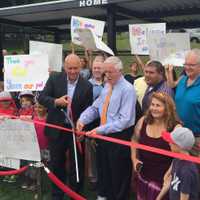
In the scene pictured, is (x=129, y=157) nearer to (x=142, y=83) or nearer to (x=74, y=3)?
(x=142, y=83)

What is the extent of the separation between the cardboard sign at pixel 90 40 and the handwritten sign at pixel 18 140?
155 centimetres

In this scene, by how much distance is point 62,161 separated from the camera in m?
5.22

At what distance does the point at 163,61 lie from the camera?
544 cm

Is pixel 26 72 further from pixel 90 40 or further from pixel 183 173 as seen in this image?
pixel 183 173

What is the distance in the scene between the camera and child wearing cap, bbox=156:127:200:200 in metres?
3.36

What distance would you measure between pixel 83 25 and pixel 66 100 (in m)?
1.79

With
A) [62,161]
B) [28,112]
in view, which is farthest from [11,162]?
[28,112]

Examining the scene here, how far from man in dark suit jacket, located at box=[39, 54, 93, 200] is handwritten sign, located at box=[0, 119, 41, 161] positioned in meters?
0.33

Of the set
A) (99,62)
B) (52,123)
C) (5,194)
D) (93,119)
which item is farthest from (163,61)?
(5,194)

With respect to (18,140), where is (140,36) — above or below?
above

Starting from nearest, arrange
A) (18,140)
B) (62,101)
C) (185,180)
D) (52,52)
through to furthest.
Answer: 1. (185,180)
2. (62,101)
3. (18,140)
4. (52,52)

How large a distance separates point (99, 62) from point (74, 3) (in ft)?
5.51

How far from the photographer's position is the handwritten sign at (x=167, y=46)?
5398 millimetres

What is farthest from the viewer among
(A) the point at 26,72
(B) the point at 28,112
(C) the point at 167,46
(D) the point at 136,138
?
(B) the point at 28,112
